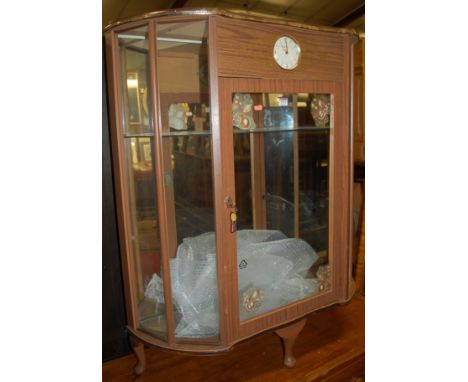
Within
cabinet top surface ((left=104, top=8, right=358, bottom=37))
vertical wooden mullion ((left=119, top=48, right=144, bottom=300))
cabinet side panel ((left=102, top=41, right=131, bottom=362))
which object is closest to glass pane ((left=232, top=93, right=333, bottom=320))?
cabinet top surface ((left=104, top=8, right=358, bottom=37))

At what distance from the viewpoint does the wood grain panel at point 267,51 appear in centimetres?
130

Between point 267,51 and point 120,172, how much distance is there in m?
0.72

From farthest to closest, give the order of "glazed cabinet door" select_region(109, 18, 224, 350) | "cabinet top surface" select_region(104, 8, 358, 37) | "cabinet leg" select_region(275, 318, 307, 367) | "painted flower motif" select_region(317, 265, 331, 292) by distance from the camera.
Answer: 1. "painted flower motif" select_region(317, 265, 331, 292)
2. "cabinet leg" select_region(275, 318, 307, 367)
3. "glazed cabinet door" select_region(109, 18, 224, 350)
4. "cabinet top surface" select_region(104, 8, 358, 37)

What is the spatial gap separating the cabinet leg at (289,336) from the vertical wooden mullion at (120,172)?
0.63 m

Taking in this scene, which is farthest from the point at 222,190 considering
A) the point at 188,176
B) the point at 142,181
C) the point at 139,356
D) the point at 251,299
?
the point at 139,356

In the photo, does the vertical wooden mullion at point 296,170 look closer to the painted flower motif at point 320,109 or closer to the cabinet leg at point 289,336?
the painted flower motif at point 320,109

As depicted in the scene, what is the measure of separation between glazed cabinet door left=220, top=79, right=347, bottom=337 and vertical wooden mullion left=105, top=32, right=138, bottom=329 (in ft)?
1.36

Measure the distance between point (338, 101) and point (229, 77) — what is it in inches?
21.4

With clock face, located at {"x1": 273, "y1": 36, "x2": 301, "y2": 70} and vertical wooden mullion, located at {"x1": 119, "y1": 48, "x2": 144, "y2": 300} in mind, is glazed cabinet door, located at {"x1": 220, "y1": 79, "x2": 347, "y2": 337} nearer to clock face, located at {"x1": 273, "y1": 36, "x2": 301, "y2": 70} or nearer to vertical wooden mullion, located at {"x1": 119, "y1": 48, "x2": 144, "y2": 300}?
clock face, located at {"x1": 273, "y1": 36, "x2": 301, "y2": 70}

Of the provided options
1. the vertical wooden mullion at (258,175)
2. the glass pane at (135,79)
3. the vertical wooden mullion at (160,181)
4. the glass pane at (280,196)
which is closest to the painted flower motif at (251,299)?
the glass pane at (280,196)

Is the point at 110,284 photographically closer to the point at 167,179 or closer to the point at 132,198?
the point at 132,198

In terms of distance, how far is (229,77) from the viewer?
1.32 metres

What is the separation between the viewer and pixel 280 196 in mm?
1904

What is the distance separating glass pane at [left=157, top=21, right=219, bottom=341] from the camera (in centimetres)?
139
